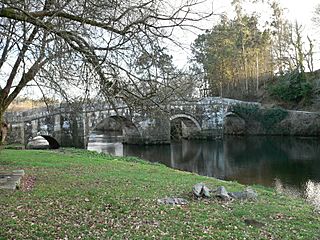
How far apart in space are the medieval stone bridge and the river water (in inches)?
73.1

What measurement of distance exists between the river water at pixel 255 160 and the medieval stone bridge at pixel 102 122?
6.09 ft

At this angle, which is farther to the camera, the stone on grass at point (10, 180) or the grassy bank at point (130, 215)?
the stone on grass at point (10, 180)

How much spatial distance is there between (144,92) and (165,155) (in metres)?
25.1

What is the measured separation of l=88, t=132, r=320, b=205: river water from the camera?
19409mm

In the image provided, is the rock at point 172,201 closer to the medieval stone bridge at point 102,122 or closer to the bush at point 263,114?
the medieval stone bridge at point 102,122

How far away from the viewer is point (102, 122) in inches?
1535

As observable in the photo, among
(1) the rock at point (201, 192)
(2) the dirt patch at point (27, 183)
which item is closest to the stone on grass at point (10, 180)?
(2) the dirt patch at point (27, 183)

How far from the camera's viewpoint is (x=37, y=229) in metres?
6.41

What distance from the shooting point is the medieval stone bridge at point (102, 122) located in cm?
2859

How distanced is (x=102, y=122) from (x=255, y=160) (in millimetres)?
17085

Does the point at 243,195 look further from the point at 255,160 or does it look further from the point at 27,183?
the point at 255,160

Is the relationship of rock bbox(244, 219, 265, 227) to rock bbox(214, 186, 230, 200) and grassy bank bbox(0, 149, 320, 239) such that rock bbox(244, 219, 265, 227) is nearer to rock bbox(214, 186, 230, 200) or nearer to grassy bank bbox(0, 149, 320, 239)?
grassy bank bbox(0, 149, 320, 239)

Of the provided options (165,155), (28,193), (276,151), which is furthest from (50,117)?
(28,193)

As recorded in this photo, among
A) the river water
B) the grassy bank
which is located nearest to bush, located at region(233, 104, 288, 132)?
the river water
